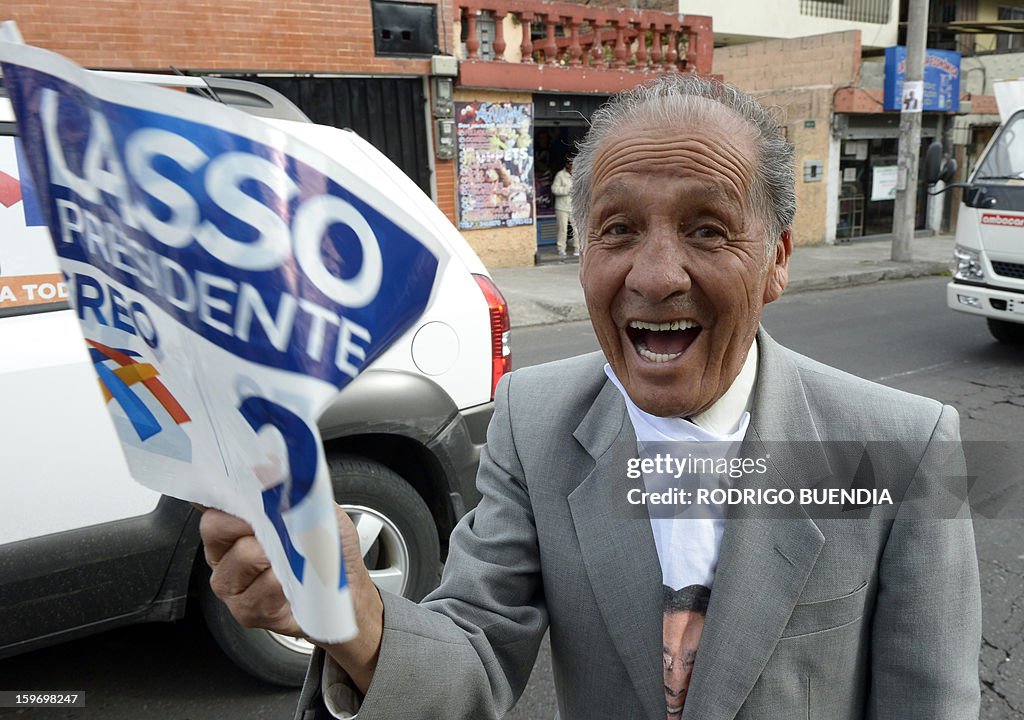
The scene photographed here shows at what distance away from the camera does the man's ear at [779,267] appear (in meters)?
1.26

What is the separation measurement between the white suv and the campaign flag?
1.12 metres

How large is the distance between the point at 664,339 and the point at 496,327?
1.82 m

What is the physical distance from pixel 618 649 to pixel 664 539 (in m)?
0.19

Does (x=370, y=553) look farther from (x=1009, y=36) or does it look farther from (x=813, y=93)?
(x=1009, y=36)

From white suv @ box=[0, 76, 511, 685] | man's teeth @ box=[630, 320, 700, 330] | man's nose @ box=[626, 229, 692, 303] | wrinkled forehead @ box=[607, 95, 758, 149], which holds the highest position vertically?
wrinkled forehead @ box=[607, 95, 758, 149]

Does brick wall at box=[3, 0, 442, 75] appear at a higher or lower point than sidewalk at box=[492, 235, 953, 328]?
higher

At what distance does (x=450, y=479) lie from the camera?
2.93 m

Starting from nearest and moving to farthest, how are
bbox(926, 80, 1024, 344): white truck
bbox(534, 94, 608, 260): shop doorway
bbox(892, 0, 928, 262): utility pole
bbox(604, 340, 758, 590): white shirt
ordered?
bbox(604, 340, 758, 590): white shirt → bbox(926, 80, 1024, 344): white truck → bbox(892, 0, 928, 262): utility pole → bbox(534, 94, 608, 260): shop doorway

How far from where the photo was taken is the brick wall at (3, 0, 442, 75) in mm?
8891

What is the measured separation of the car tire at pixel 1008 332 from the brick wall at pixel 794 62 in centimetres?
1032

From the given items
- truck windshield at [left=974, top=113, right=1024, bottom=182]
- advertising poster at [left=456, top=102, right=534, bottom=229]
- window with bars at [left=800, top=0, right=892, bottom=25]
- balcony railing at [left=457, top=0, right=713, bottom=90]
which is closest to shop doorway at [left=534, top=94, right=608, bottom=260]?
balcony railing at [left=457, top=0, right=713, bottom=90]

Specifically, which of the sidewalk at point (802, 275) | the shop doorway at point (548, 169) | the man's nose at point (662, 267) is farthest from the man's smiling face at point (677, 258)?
the shop doorway at point (548, 169)

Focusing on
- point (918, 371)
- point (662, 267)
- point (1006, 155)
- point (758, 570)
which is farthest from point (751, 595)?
point (1006, 155)

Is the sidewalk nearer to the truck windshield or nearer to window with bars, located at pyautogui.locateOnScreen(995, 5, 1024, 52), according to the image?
the truck windshield
